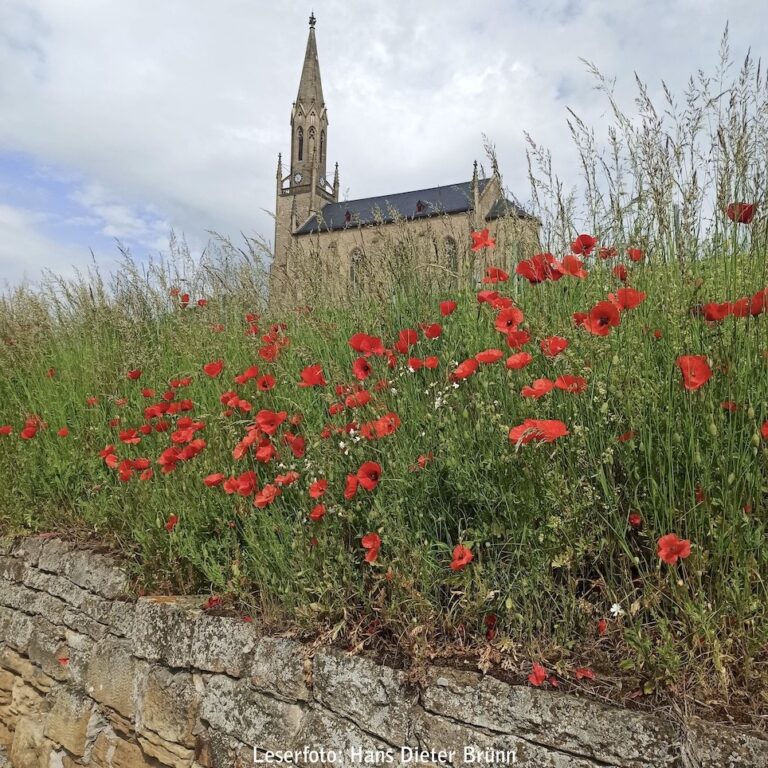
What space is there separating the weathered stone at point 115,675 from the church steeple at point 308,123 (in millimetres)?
46090

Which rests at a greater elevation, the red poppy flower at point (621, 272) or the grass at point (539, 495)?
the red poppy flower at point (621, 272)

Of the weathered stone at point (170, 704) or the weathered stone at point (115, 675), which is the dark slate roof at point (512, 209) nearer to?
the weathered stone at point (170, 704)

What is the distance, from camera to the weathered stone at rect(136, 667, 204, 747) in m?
2.26

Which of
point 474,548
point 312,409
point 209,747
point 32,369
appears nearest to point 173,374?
point 312,409

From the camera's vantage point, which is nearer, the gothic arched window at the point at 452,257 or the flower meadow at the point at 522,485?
the flower meadow at the point at 522,485

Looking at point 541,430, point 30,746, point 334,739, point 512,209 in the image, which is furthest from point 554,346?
point 30,746

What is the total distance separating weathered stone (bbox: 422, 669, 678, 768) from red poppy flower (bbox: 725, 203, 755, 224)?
1.41 meters

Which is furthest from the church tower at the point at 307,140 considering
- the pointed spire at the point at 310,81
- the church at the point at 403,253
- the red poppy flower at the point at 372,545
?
the red poppy flower at the point at 372,545

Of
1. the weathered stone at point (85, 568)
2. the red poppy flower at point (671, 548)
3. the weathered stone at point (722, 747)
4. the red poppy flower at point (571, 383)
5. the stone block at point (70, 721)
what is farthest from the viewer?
the weathered stone at point (85, 568)

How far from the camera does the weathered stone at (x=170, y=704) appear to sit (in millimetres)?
2262

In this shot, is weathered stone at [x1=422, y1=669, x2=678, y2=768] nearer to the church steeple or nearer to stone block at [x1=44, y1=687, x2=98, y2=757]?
stone block at [x1=44, y1=687, x2=98, y2=757]

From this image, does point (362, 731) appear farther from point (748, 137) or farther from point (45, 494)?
point (45, 494)

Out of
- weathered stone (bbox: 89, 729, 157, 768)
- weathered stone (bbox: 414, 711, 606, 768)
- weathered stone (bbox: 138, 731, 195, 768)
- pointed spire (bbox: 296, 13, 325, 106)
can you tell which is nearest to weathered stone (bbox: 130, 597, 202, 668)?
weathered stone (bbox: 138, 731, 195, 768)

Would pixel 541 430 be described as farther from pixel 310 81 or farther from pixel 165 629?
pixel 310 81
